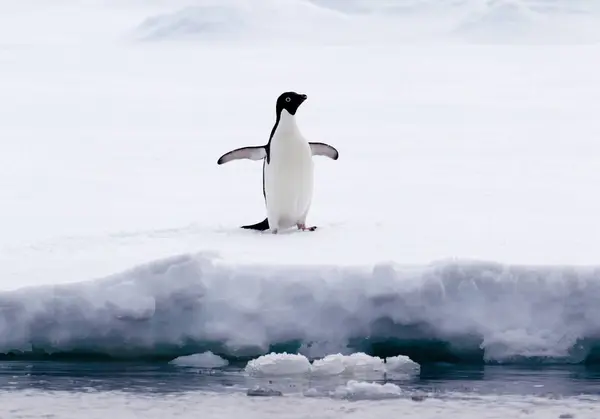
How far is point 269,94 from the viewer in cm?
1911

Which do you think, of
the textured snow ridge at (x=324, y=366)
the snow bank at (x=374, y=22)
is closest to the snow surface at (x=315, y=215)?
the textured snow ridge at (x=324, y=366)

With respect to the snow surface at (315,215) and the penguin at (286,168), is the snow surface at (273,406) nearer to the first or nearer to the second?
the snow surface at (315,215)

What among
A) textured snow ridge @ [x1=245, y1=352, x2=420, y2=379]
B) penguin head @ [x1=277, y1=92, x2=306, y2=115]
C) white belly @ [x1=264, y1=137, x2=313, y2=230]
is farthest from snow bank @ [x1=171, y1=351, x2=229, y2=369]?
penguin head @ [x1=277, y1=92, x2=306, y2=115]

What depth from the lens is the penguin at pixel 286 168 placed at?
6355 mm

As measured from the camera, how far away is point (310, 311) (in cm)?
448

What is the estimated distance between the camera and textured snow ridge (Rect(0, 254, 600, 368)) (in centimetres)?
445

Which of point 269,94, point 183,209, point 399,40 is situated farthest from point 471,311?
point 399,40

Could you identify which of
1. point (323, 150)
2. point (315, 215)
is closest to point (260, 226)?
point (323, 150)

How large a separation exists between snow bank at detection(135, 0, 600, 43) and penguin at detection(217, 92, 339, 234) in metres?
39.5

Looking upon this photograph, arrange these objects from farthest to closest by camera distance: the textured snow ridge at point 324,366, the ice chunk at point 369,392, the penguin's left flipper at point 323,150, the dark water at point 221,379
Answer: the penguin's left flipper at point 323,150 < the textured snow ridge at point 324,366 < the dark water at point 221,379 < the ice chunk at point 369,392

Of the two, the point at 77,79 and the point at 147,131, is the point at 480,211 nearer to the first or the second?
the point at 147,131

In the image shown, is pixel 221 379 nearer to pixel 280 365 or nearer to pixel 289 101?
pixel 280 365

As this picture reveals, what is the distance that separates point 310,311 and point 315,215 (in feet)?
8.95

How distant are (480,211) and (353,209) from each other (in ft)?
2.79
